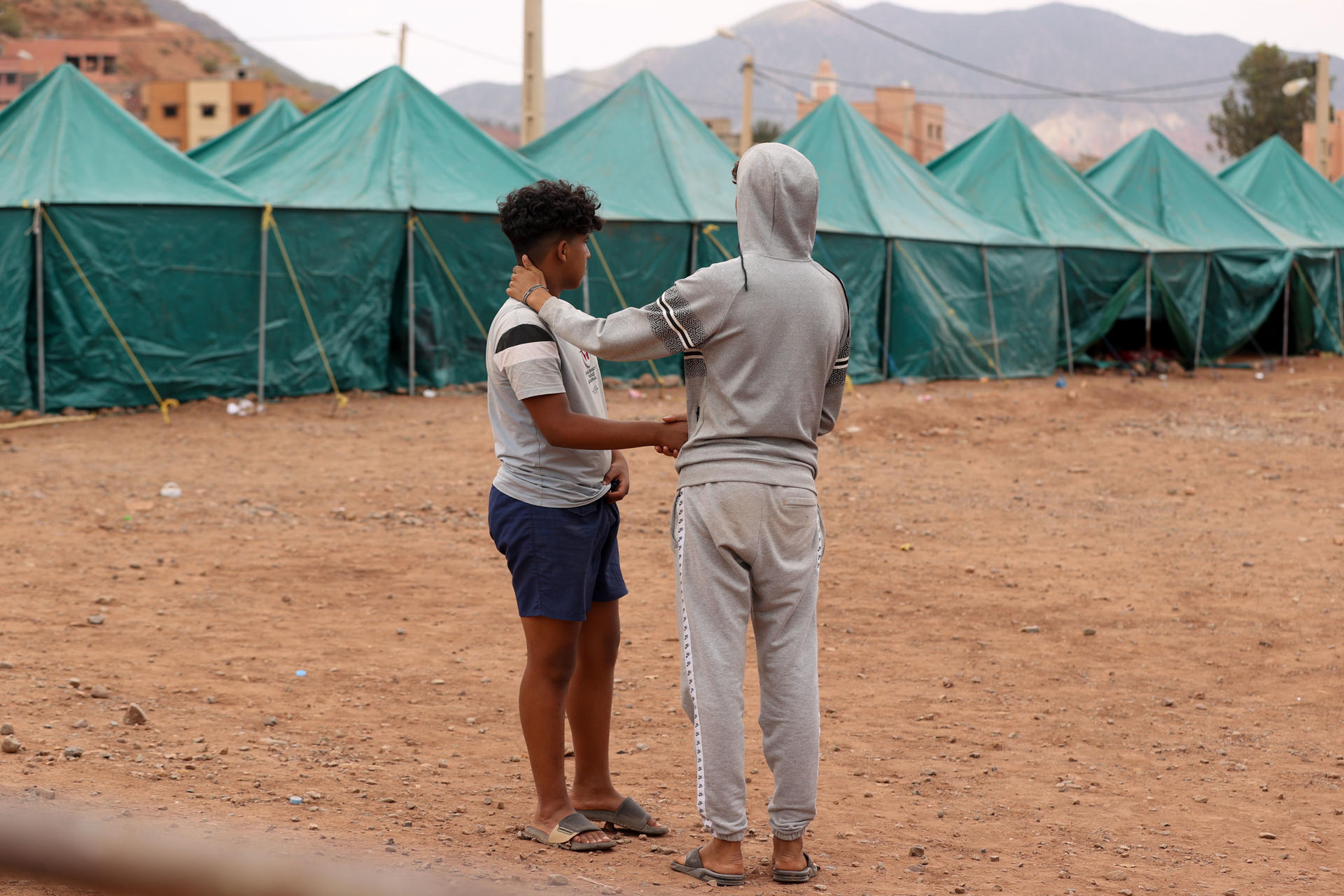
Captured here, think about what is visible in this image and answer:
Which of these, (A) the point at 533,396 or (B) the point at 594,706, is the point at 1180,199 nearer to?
(B) the point at 594,706

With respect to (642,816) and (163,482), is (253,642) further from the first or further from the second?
(163,482)

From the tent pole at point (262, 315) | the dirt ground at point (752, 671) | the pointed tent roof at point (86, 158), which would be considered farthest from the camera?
the tent pole at point (262, 315)

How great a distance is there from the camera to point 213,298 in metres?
11.7

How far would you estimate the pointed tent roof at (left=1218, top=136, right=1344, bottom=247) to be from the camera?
20266 millimetres

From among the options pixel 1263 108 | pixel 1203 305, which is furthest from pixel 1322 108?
pixel 1263 108

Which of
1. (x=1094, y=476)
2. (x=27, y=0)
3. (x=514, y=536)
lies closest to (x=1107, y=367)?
(x=1094, y=476)

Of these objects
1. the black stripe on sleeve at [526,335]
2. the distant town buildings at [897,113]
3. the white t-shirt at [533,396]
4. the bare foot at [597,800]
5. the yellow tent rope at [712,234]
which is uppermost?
the distant town buildings at [897,113]

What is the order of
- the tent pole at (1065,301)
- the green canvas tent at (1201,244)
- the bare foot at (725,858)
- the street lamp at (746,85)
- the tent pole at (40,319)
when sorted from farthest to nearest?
the street lamp at (746,85) → the green canvas tent at (1201,244) → the tent pole at (1065,301) → the tent pole at (40,319) → the bare foot at (725,858)

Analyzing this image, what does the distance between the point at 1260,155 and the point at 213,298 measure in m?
17.8

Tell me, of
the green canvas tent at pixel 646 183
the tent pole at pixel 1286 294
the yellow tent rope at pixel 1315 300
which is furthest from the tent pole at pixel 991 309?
the yellow tent rope at pixel 1315 300

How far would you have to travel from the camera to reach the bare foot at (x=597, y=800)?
3219mm

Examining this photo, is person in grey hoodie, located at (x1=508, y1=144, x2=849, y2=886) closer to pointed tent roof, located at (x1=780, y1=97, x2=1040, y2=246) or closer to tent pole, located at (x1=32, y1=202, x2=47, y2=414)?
tent pole, located at (x1=32, y1=202, x2=47, y2=414)

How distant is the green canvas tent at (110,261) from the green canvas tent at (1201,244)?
38.7ft

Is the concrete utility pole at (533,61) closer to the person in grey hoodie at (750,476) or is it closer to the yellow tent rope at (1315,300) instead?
the yellow tent rope at (1315,300)
